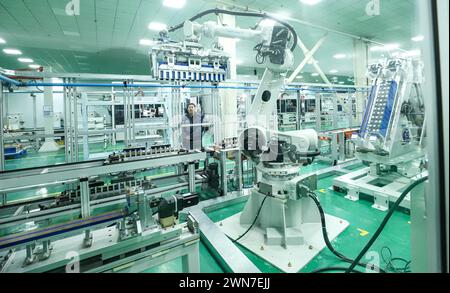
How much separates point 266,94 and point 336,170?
10.7 feet

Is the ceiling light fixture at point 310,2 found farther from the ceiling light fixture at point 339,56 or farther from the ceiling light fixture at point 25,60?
the ceiling light fixture at point 25,60

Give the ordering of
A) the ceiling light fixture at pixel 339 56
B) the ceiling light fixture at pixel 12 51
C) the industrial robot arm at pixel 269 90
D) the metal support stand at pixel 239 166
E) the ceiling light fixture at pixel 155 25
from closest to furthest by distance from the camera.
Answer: the industrial robot arm at pixel 269 90 < the metal support stand at pixel 239 166 < the ceiling light fixture at pixel 155 25 < the ceiling light fixture at pixel 12 51 < the ceiling light fixture at pixel 339 56

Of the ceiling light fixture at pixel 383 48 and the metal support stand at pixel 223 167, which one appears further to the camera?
the ceiling light fixture at pixel 383 48

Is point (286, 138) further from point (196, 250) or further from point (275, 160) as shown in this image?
point (196, 250)

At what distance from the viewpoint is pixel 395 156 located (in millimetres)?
4047

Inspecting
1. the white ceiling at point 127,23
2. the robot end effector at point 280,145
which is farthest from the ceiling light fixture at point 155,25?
the robot end effector at point 280,145

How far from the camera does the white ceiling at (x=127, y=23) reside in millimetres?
6426

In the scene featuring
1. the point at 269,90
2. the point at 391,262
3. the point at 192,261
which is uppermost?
the point at 269,90

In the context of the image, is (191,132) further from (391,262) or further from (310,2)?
(310,2)

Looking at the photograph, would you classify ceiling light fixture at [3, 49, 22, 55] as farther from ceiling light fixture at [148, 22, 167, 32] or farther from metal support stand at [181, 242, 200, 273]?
metal support stand at [181, 242, 200, 273]

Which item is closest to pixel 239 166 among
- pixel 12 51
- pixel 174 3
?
pixel 174 3

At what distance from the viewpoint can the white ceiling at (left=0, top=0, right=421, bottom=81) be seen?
6.43 metres

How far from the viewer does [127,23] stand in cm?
763
